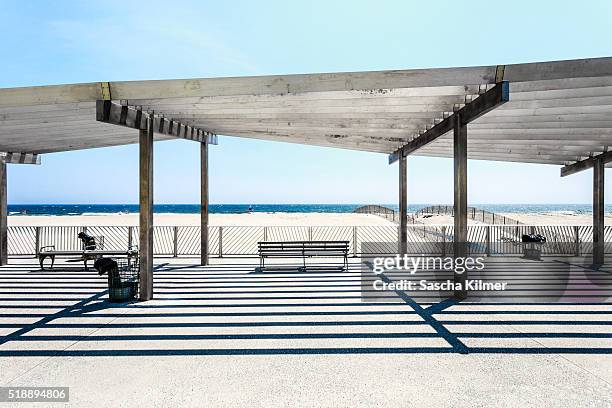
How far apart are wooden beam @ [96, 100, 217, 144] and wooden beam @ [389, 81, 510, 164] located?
539 cm

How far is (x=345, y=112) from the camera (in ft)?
22.9

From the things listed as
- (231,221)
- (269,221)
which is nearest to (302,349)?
(269,221)

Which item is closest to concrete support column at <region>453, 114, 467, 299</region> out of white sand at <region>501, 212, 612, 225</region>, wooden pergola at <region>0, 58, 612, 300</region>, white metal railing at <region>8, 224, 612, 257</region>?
wooden pergola at <region>0, 58, 612, 300</region>

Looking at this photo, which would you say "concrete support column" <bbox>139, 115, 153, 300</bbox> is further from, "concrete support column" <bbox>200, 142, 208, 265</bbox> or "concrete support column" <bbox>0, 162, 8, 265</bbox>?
"concrete support column" <bbox>0, 162, 8, 265</bbox>

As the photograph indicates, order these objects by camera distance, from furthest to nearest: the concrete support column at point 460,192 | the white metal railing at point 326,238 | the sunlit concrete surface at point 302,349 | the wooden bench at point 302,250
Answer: the white metal railing at point 326,238 → the wooden bench at point 302,250 → the concrete support column at point 460,192 → the sunlit concrete surface at point 302,349

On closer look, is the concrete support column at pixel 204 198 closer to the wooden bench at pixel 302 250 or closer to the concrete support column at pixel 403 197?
the wooden bench at pixel 302 250

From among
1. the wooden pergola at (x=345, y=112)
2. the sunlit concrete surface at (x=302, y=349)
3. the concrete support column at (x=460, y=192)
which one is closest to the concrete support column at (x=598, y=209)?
the wooden pergola at (x=345, y=112)

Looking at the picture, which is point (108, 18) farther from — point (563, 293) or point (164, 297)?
point (563, 293)

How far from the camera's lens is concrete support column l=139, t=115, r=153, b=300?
7020 mm

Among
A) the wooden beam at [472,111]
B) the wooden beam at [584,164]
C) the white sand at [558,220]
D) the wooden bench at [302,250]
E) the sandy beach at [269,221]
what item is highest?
the wooden beam at [472,111]

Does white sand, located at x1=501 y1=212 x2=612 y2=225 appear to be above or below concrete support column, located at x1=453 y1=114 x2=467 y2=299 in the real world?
below

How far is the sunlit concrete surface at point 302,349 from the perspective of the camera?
349 centimetres

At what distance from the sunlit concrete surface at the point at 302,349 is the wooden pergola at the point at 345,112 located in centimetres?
144

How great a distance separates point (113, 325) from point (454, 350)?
4.47 meters
